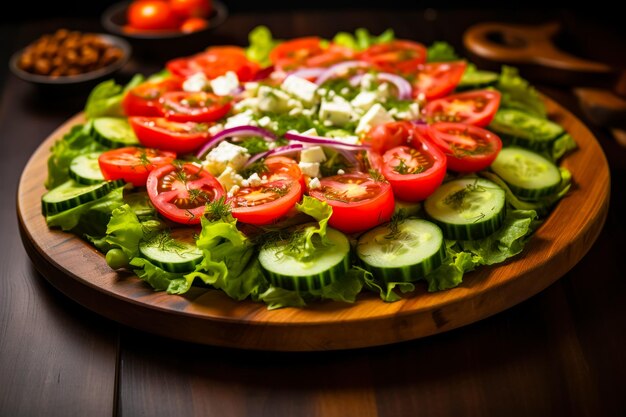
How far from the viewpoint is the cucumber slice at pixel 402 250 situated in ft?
9.73

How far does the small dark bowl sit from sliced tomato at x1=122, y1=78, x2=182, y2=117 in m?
1.31

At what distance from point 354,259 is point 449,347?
20.5 inches

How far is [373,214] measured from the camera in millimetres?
3219

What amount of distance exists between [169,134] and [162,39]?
2038 mm

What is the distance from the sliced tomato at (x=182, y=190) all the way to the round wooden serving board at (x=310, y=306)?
0.34 metres

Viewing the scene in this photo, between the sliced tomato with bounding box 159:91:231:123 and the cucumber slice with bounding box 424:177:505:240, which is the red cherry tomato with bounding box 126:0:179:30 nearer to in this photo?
the sliced tomato with bounding box 159:91:231:123

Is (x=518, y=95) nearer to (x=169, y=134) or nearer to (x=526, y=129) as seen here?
(x=526, y=129)

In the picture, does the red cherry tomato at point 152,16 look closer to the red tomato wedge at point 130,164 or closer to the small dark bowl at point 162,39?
the small dark bowl at point 162,39

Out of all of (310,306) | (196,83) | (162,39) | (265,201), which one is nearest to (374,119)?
(265,201)

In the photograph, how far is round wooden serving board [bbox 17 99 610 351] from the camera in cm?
287

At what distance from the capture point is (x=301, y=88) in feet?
13.7

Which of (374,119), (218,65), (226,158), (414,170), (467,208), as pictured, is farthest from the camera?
(218,65)

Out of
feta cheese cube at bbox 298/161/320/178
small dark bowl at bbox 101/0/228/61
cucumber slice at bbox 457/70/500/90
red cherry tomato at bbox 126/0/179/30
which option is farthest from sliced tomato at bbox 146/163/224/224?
red cherry tomato at bbox 126/0/179/30

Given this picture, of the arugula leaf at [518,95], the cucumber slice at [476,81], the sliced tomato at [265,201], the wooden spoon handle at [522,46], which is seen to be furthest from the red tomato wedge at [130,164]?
the wooden spoon handle at [522,46]
